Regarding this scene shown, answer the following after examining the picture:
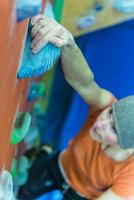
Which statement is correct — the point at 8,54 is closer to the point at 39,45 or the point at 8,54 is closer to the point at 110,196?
the point at 39,45

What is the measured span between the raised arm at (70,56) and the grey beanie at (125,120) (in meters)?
0.09

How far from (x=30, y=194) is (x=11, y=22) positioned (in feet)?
2.47

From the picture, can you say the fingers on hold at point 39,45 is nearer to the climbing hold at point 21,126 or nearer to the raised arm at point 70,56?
the raised arm at point 70,56

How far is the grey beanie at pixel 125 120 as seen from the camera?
1.00 meters

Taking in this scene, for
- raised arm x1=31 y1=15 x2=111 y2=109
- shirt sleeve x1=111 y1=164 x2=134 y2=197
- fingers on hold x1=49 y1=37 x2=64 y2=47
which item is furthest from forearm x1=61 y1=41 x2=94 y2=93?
shirt sleeve x1=111 y1=164 x2=134 y2=197

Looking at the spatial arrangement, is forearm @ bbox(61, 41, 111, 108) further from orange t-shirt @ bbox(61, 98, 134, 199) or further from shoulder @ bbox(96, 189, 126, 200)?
shoulder @ bbox(96, 189, 126, 200)

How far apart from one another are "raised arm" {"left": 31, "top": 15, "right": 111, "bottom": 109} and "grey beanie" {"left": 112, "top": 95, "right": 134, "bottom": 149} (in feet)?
0.28

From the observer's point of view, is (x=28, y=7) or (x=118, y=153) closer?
(x=28, y=7)

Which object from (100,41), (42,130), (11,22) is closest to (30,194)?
(42,130)

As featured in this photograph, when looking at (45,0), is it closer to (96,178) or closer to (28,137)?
(96,178)

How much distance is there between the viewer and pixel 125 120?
3.29 feet

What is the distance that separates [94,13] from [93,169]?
395 millimetres

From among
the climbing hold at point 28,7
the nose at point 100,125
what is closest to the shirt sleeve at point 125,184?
the nose at point 100,125

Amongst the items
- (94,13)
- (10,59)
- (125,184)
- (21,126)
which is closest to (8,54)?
(10,59)
